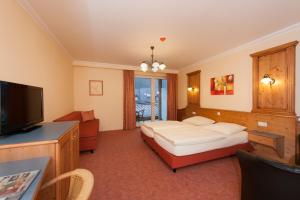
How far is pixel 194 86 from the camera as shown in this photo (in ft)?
17.0

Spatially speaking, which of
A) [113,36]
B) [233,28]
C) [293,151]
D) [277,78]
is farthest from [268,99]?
[113,36]

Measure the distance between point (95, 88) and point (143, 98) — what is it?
2070 mm

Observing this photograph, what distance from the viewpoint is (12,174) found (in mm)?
908

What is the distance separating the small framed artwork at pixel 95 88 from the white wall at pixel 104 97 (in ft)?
0.36

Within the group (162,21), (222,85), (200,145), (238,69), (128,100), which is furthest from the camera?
(128,100)

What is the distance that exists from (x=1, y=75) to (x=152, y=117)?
16.9 ft

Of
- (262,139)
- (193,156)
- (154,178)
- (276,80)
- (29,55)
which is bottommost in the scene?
(154,178)

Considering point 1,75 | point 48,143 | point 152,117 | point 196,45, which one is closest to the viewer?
point 48,143

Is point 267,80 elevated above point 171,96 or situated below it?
above

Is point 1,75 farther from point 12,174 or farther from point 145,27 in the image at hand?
point 145,27

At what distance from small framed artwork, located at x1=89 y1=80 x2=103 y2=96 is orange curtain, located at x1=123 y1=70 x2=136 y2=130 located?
3.12ft

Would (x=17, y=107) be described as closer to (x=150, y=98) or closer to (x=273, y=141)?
(x=273, y=141)

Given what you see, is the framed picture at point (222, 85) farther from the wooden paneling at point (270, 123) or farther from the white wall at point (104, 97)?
the white wall at point (104, 97)

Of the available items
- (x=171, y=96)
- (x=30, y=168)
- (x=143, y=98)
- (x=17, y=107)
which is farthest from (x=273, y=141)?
(x=143, y=98)
